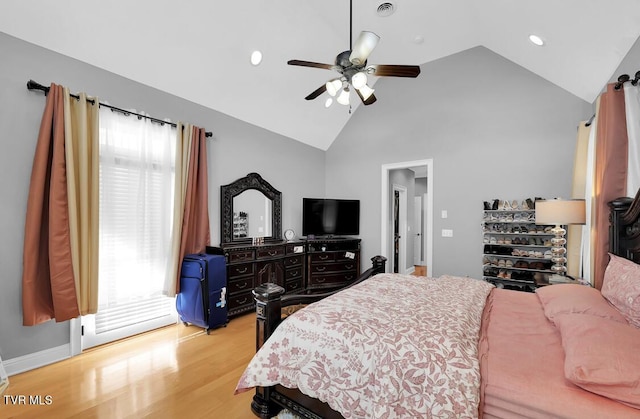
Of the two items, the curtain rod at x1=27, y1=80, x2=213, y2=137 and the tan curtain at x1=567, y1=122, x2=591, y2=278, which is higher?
the curtain rod at x1=27, y1=80, x2=213, y2=137

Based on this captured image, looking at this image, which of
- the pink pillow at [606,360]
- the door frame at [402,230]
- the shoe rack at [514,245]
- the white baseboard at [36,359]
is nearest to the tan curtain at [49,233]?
the white baseboard at [36,359]

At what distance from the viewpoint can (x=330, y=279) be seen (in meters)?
4.83

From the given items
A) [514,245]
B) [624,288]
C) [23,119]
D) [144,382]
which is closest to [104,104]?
[23,119]

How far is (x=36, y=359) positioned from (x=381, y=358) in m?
2.90

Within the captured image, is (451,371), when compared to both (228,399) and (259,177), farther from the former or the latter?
(259,177)

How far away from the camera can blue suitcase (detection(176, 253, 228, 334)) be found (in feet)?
10.3

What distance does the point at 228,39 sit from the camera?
308 centimetres

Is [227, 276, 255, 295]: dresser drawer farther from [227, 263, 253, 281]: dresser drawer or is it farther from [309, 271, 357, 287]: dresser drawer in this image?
[309, 271, 357, 287]: dresser drawer

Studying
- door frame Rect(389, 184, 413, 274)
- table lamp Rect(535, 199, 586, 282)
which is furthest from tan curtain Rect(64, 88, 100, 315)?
door frame Rect(389, 184, 413, 274)

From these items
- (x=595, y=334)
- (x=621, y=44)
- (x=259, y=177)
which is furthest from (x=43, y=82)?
(x=621, y=44)

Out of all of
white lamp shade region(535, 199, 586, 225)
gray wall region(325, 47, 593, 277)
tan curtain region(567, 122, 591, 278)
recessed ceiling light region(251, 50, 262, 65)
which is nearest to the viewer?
white lamp shade region(535, 199, 586, 225)

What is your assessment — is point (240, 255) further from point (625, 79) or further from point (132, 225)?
point (625, 79)

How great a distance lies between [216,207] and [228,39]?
1.96 m

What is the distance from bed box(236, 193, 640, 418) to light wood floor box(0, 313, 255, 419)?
450 millimetres
